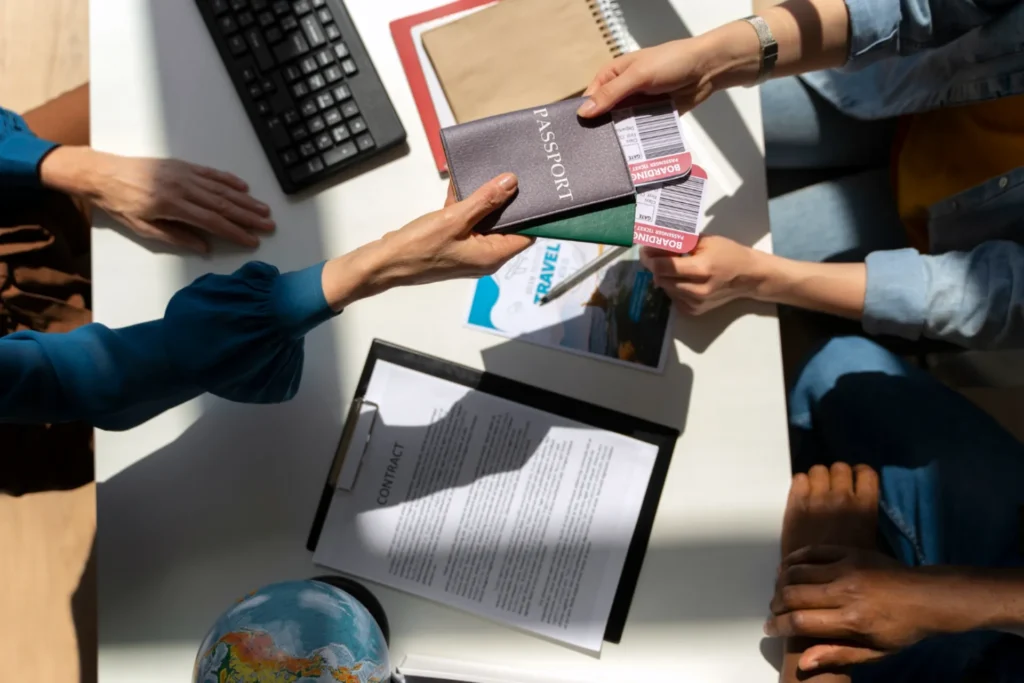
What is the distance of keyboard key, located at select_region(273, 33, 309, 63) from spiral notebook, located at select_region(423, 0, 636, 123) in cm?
14

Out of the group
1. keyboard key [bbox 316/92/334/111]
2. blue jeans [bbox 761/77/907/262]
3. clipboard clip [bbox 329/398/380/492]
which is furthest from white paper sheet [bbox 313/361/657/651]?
blue jeans [bbox 761/77/907/262]

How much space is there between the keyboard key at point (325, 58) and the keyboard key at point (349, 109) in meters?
0.05

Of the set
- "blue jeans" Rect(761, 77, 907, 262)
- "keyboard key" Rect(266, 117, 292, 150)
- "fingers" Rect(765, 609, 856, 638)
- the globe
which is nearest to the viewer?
the globe

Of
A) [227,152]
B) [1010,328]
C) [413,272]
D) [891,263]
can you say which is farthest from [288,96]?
[1010,328]

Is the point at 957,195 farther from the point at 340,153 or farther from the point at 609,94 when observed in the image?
the point at 340,153

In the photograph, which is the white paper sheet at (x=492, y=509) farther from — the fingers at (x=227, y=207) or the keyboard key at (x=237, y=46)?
the keyboard key at (x=237, y=46)

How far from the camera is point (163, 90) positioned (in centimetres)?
80

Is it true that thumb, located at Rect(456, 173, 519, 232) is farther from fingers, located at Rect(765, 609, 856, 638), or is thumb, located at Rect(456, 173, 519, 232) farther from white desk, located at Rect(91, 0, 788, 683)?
fingers, located at Rect(765, 609, 856, 638)

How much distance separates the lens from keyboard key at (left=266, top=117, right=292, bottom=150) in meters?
0.77

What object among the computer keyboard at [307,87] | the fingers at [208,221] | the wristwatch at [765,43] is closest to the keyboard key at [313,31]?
the computer keyboard at [307,87]

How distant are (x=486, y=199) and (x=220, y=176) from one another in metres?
0.36

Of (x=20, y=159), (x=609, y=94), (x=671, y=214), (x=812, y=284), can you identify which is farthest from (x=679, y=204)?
(x=20, y=159)

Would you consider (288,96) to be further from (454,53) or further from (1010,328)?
(1010,328)

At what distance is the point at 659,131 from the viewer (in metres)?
0.65
